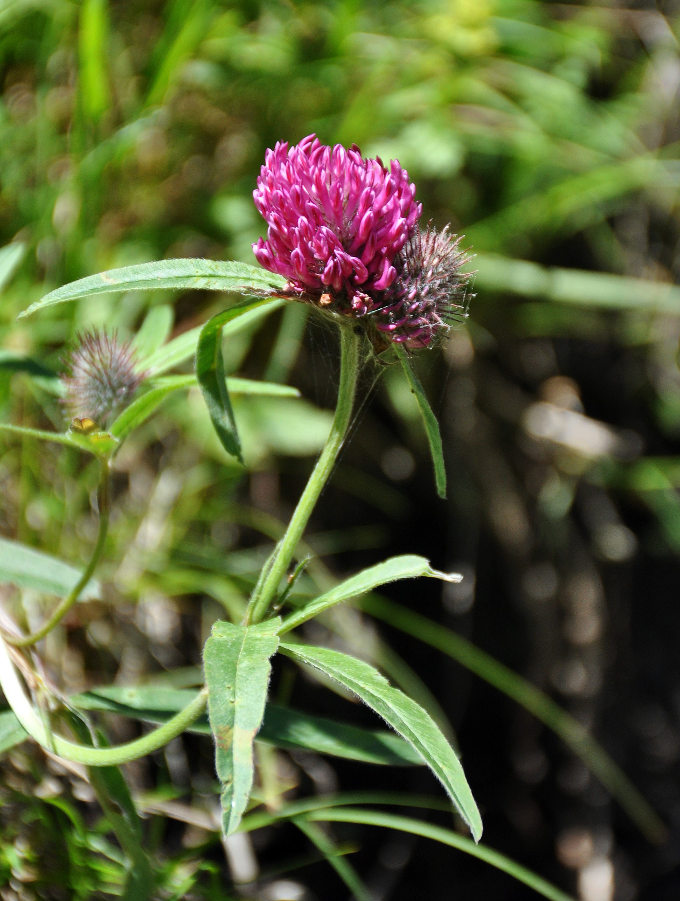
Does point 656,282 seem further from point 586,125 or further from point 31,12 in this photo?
point 31,12

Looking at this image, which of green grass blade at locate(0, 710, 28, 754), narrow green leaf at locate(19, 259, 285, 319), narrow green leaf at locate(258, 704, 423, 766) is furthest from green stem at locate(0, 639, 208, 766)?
narrow green leaf at locate(19, 259, 285, 319)

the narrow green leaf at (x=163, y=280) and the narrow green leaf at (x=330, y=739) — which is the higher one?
the narrow green leaf at (x=163, y=280)

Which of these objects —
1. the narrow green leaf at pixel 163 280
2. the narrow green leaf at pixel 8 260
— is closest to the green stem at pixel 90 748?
the narrow green leaf at pixel 163 280

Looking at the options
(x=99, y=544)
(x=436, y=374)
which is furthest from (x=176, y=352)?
(x=436, y=374)

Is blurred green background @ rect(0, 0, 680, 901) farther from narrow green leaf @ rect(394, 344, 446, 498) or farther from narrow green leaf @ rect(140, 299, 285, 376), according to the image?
narrow green leaf @ rect(394, 344, 446, 498)

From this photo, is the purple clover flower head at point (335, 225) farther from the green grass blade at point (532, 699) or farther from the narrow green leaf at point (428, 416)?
the green grass blade at point (532, 699)

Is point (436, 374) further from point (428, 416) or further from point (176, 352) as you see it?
point (428, 416)
